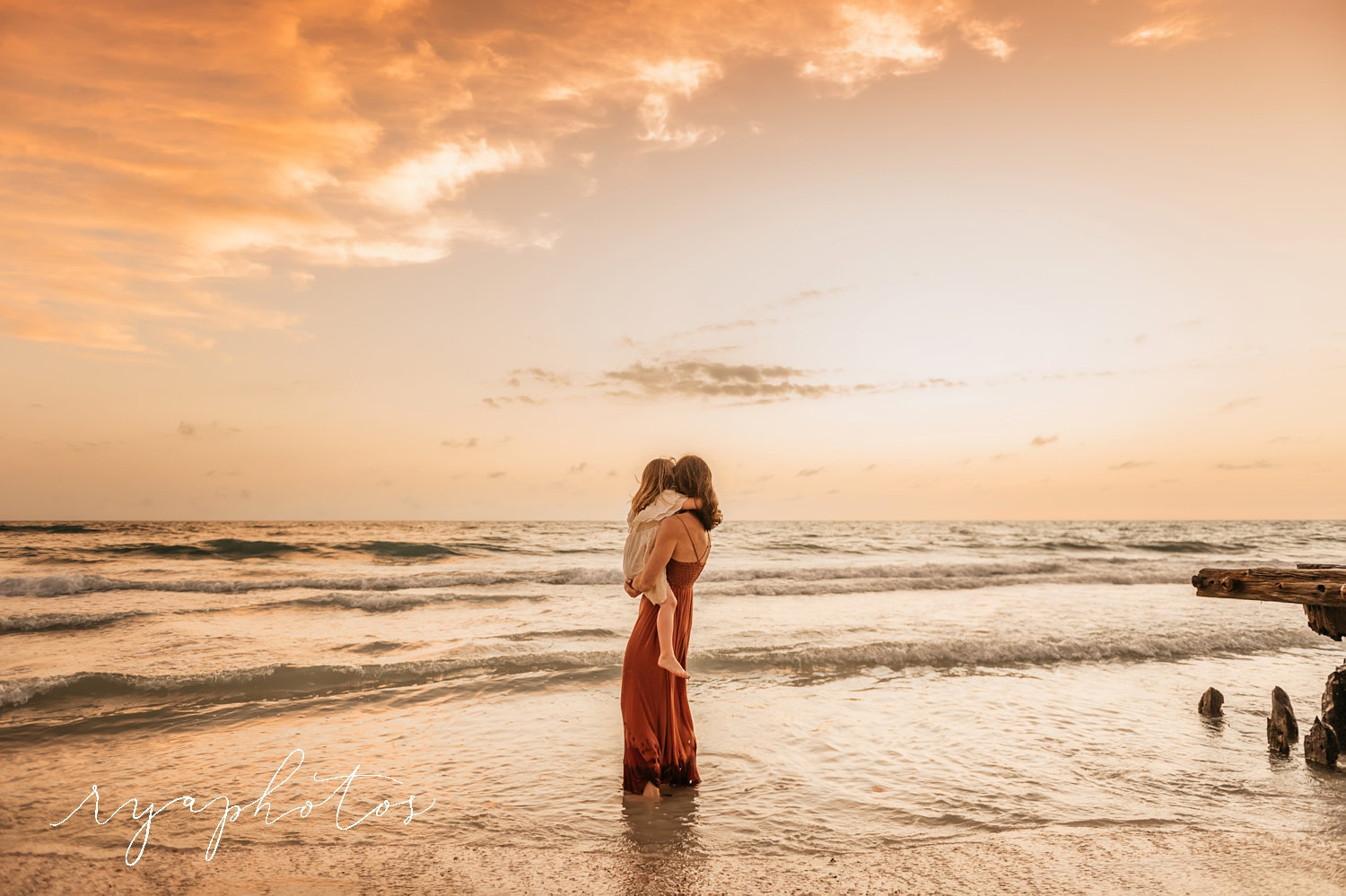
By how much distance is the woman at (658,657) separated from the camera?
5.17m

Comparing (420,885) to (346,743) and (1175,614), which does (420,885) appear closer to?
(346,743)

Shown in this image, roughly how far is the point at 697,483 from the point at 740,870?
8.10ft

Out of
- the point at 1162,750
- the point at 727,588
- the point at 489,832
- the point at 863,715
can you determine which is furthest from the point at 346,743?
the point at 727,588

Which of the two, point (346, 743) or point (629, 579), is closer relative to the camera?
point (629, 579)

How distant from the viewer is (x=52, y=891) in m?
3.75

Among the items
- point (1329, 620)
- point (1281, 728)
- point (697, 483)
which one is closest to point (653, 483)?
point (697, 483)

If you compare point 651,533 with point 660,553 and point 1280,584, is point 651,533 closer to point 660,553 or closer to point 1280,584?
point 660,553

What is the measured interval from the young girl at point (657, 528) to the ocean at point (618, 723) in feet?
3.88

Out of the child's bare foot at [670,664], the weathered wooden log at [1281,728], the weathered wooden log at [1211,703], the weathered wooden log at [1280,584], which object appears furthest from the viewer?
the weathered wooden log at [1211,703]

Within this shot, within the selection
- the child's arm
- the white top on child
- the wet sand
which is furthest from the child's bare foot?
the wet sand

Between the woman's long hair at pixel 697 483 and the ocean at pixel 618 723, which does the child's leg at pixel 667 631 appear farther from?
the ocean at pixel 618 723

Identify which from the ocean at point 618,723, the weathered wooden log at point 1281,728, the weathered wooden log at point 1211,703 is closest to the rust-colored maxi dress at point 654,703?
the ocean at point 618,723

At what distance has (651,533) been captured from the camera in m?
5.15

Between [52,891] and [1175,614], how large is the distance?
59.2 ft
